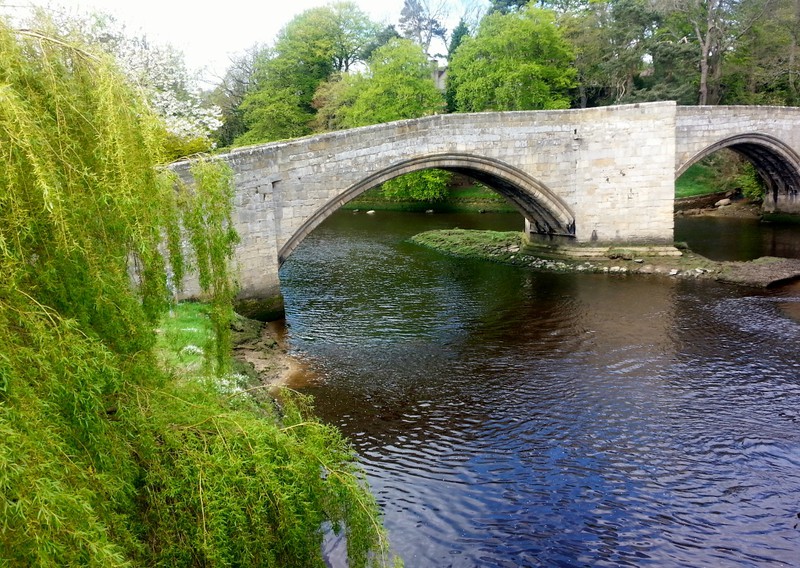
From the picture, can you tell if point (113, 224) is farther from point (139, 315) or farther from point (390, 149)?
point (390, 149)

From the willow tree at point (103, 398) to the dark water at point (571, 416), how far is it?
97.1 inches

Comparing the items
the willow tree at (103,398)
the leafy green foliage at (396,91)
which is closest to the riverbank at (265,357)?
the willow tree at (103,398)

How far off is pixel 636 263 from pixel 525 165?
433cm

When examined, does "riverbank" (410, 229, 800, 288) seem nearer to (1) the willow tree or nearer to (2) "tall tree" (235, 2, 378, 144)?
(1) the willow tree

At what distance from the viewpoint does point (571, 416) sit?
8.95m

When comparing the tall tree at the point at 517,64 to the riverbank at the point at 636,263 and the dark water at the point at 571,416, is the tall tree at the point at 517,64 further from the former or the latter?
the dark water at the point at 571,416

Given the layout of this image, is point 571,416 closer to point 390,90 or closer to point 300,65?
point 390,90

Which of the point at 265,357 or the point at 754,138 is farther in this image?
the point at 754,138

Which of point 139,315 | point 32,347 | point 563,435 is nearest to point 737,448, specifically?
point 563,435

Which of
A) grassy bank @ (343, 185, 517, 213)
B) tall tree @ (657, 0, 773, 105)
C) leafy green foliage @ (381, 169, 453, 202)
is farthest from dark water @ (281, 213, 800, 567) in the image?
tall tree @ (657, 0, 773, 105)

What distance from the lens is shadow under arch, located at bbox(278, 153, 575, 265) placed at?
1478cm

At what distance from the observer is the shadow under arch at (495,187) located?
14.8 metres

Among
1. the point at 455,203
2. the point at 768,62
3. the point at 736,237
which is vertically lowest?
the point at 736,237

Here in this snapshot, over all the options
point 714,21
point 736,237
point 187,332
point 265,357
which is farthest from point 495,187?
point 714,21
